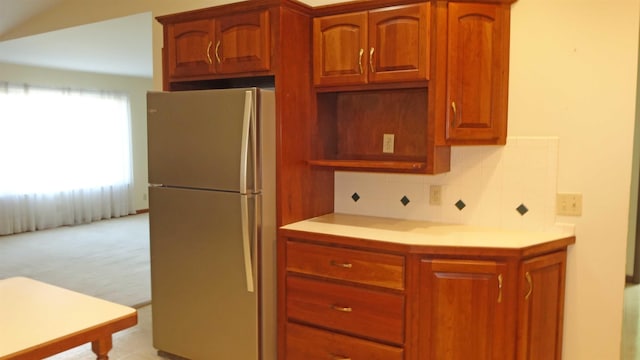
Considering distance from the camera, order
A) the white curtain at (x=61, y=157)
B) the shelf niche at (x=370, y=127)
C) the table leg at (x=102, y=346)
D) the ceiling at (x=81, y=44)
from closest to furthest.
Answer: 1. the table leg at (x=102, y=346)
2. the shelf niche at (x=370, y=127)
3. the ceiling at (x=81, y=44)
4. the white curtain at (x=61, y=157)

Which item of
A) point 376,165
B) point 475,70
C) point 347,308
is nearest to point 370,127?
point 376,165

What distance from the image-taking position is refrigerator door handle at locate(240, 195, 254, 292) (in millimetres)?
2568

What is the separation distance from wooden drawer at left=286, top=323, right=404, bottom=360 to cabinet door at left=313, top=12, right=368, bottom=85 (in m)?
1.34

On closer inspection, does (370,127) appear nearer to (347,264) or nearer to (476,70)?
(476,70)

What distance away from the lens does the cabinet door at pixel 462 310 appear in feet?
7.30

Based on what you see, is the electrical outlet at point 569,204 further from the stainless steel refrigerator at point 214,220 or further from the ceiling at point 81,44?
the ceiling at point 81,44

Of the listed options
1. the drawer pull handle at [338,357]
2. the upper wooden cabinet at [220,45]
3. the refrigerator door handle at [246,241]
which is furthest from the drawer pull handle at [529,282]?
the upper wooden cabinet at [220,45]

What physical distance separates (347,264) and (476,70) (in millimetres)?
1169

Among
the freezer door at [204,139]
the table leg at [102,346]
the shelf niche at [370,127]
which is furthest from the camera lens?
the shelf niche at [370,127]

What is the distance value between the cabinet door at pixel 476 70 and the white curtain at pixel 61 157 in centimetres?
654

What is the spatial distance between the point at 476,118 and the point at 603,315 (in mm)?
1152

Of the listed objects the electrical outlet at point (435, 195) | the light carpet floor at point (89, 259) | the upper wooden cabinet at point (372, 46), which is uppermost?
the upper wooden cabinet at point (372, 46)

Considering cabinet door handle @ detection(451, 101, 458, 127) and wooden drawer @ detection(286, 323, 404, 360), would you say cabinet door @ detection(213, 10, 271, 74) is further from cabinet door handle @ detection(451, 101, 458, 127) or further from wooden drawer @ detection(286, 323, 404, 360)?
wooden drawer @ detection(286, 323, 404, 360)

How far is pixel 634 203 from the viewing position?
444 centimetres
